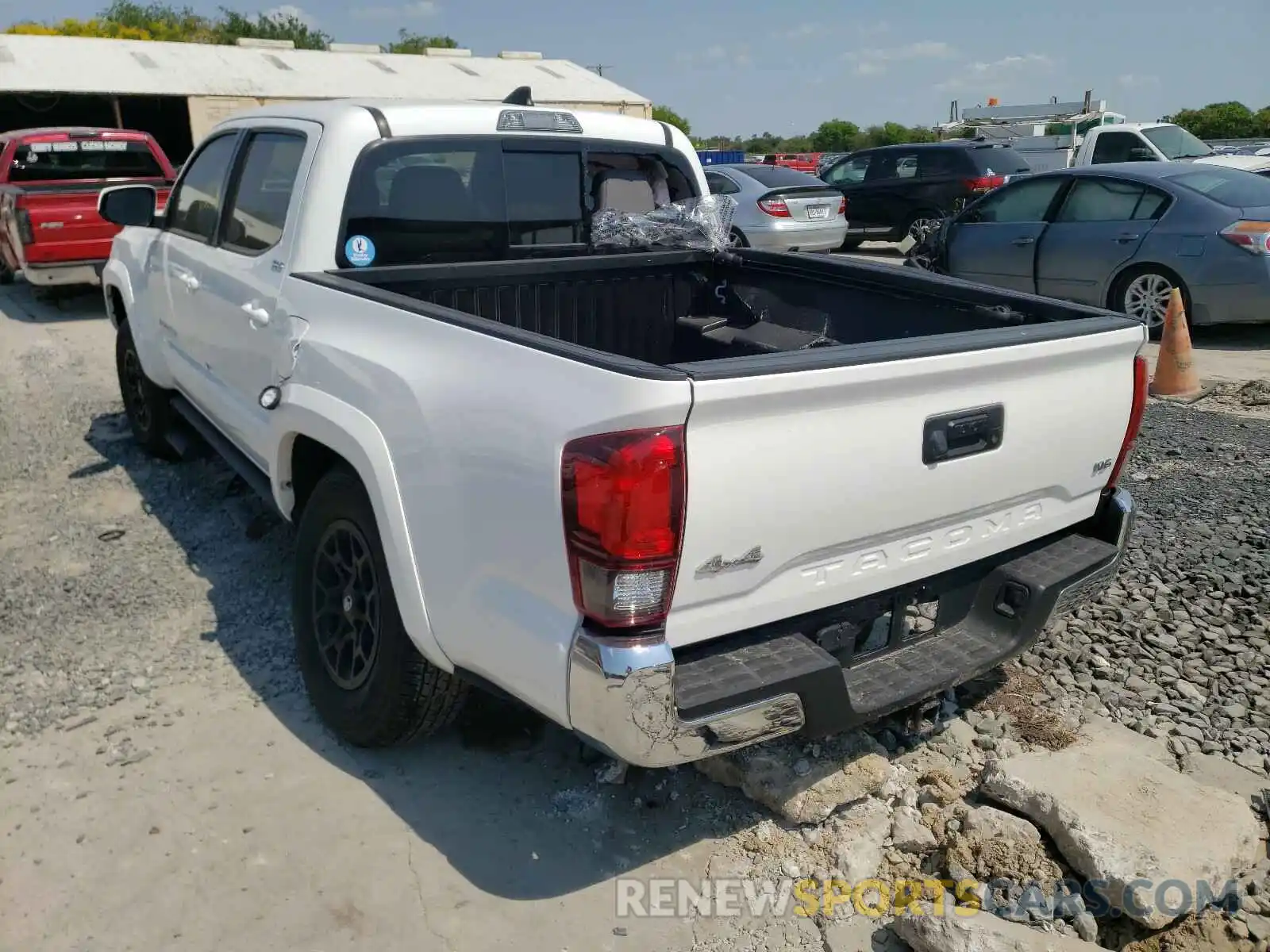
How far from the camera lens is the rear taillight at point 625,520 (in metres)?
2.24

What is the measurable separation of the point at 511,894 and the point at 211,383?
9.05 ft

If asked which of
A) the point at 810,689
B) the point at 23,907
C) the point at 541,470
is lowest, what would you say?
the point at 23,907

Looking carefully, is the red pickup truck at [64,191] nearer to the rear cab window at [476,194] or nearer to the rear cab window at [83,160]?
the rear cab window at [83,160]

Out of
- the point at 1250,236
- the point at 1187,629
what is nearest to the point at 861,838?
the point at 1187,629

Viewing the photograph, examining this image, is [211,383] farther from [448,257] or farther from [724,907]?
[724,907]

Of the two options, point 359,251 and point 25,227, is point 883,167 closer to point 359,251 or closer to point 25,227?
point 25,227

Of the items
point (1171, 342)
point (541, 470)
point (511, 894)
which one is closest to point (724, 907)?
point (511, 894)

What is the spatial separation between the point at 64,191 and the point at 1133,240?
10345 mm

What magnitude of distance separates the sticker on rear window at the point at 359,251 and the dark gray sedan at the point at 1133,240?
303 inches

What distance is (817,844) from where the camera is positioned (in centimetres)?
299

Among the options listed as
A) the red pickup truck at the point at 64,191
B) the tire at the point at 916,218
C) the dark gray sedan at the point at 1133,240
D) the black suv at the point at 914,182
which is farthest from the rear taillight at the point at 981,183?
the red pickup truck at the point at 64,191

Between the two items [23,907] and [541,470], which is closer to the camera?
[541,470]

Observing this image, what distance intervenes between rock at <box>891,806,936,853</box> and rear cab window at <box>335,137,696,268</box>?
2593 millimetres

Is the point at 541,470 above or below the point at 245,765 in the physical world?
above
